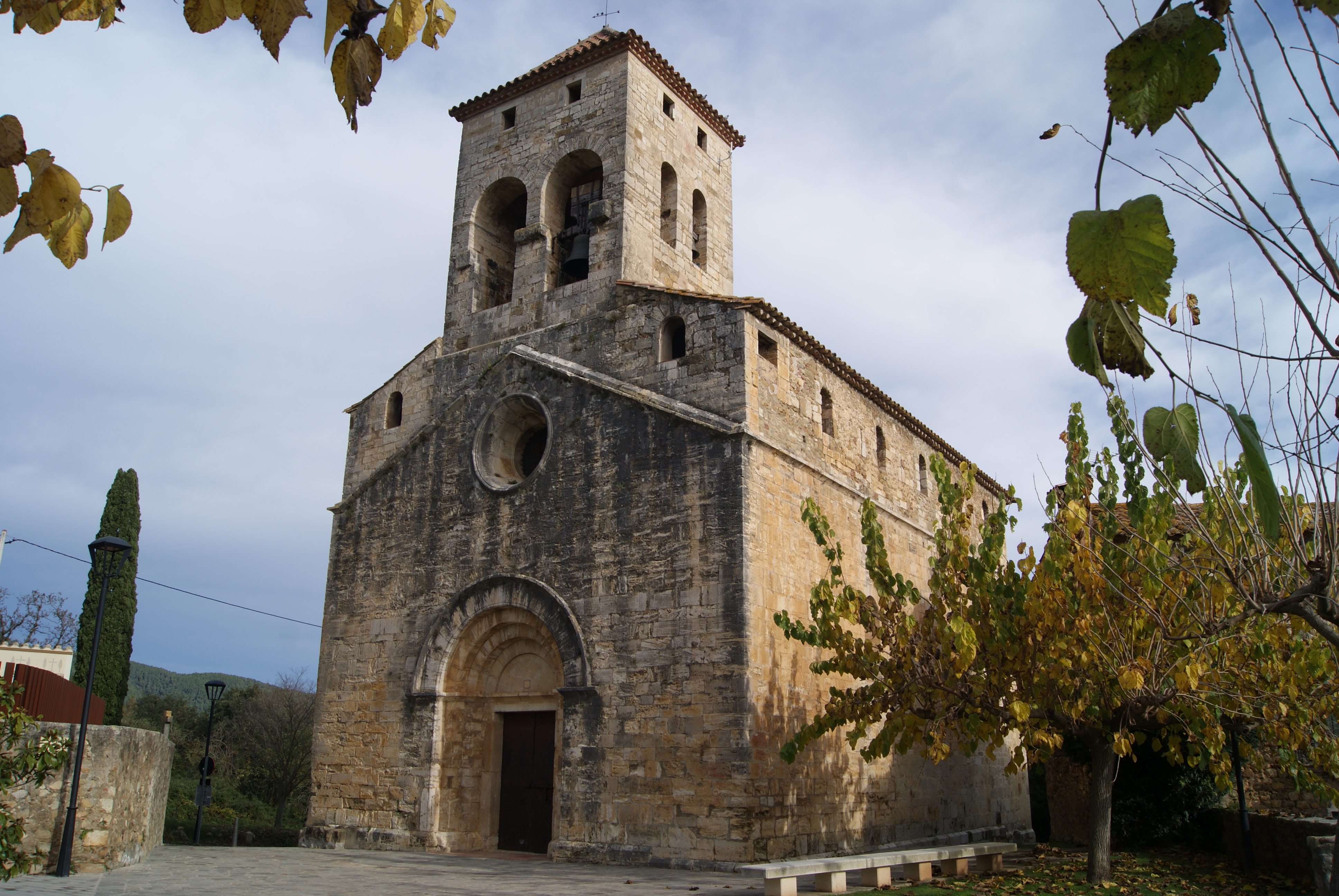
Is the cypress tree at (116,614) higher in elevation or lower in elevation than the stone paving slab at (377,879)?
higher

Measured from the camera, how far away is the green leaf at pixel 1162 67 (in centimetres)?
193

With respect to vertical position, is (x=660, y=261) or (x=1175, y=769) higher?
(x=660, y=261)

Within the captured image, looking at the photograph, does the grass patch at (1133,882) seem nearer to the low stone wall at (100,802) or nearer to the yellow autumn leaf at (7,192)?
the low stone wall at (100,802)

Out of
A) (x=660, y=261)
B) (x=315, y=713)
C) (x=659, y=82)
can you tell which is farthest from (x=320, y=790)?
(x=659, y=82)

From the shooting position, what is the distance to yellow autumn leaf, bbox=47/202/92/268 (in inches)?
103

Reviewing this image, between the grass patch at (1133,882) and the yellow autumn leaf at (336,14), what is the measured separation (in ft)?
27.9

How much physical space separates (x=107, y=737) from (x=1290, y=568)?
436 inches

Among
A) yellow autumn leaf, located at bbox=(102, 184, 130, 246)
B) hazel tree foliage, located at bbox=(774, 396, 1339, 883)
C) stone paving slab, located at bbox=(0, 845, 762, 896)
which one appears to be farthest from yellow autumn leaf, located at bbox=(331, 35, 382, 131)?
stone paving slab, located at bbox=(0, 845, 762, 896)

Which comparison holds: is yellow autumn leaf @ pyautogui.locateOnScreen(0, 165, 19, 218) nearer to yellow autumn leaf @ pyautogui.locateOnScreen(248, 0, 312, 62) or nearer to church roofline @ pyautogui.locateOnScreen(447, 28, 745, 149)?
yellow autumn leaf @ pyautogui.locateOnScreen(248, 0, 312, 62)

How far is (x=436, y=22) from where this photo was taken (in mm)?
2721


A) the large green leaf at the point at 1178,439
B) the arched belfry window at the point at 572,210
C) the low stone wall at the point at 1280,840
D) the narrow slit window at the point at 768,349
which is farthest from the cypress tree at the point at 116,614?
the large green leaf at the point at 1178,439

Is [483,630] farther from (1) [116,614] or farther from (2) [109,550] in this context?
(1) [116,614]

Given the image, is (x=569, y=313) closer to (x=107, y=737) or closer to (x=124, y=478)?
(x=107, y=737)

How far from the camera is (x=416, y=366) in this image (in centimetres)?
1565
